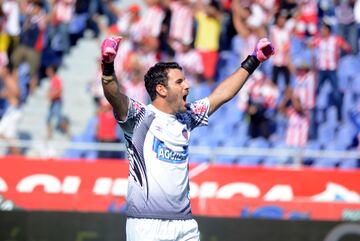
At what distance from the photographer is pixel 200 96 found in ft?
48.6

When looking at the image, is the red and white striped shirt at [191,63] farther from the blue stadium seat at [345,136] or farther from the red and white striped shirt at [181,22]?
the blue stadium seat at [345,136]

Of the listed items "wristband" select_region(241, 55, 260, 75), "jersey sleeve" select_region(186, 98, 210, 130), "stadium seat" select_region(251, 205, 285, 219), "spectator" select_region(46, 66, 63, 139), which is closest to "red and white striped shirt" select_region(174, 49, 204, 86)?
"spectator" select_region(46, 66, 63, 139)

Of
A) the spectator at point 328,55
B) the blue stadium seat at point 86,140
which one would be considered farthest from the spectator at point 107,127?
the spectator at point 328,55

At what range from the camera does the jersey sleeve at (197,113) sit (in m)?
6.74

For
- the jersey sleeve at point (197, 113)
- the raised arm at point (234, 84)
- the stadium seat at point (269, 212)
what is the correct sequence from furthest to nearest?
1. the stadium seat at point (269, 212)
2. the raised arm at point (234, 84)
3. the jersey sleeve at point (197, 113)

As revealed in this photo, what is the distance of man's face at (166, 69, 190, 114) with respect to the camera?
21.2 feet

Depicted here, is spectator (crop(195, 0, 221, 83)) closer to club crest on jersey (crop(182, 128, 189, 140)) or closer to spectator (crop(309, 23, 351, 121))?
spectator (crop(309, 23, 351, 121))

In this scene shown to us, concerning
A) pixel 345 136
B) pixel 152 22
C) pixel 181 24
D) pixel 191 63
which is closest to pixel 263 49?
pixel 345 136

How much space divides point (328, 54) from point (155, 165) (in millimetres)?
8996

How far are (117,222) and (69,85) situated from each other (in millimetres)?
6803

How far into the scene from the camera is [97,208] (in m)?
11.1

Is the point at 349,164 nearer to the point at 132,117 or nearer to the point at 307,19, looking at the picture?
the point at 307,19

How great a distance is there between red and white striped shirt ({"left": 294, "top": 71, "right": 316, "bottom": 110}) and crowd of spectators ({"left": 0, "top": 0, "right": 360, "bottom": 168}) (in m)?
0.02

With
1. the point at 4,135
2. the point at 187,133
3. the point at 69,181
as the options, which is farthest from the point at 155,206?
the point at 4,135
